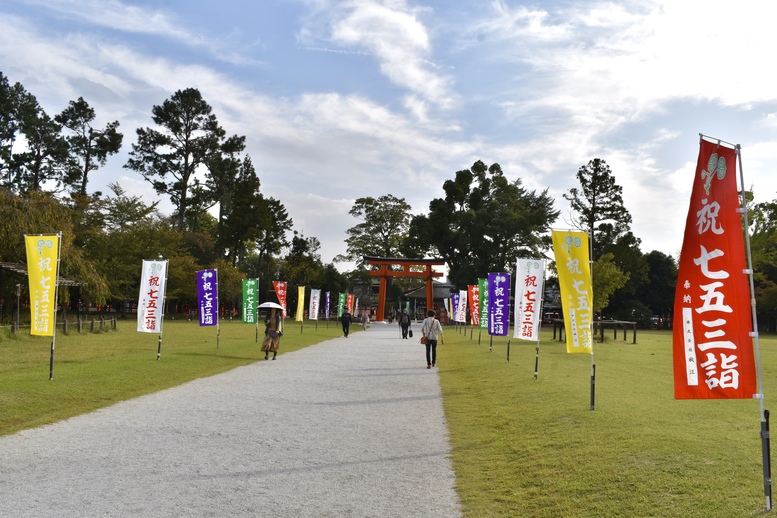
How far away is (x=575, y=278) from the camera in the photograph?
39.6 feet

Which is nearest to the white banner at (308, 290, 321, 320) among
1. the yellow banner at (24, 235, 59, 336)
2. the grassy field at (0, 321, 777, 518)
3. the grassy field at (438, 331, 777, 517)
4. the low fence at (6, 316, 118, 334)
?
the low fence at (6, 316, 118, 334)

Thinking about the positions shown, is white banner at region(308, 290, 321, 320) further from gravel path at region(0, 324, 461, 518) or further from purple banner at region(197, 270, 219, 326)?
gravel path at region(0, 324, 461, 518)

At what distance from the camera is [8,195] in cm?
2595

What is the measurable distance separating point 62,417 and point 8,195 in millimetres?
20349

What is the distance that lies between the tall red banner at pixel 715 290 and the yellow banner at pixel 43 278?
462 inches

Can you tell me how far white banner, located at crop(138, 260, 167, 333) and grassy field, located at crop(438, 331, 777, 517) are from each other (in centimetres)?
971

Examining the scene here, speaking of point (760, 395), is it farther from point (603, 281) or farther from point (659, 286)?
point (659, 286)

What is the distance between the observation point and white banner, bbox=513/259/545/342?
17500 mm

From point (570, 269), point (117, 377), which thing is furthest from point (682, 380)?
point (117, 377)

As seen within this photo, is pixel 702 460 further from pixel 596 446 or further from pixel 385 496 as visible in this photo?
pixel 385 496

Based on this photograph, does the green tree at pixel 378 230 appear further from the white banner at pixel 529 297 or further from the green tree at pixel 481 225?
the white banner at pixel 529 297

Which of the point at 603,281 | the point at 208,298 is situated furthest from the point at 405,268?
the point at 208,298

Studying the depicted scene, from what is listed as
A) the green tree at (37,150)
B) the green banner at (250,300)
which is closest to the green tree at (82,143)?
the green tree at (37,150)

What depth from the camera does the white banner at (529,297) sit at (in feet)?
57.4
